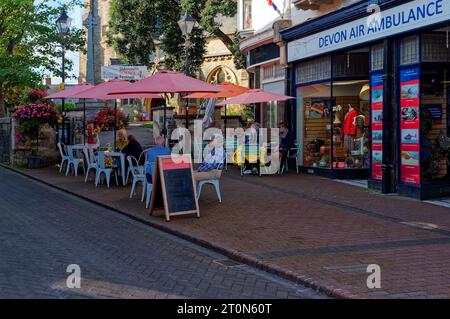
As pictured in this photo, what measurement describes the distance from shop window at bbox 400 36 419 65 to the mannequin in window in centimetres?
325

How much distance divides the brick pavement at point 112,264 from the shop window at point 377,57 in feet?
22.4

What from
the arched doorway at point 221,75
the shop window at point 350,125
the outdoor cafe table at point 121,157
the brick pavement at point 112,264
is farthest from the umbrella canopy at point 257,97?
the arched doorway at point 221,75

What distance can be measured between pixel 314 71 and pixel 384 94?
428 cm

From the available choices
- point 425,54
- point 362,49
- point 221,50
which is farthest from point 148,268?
point 221,50

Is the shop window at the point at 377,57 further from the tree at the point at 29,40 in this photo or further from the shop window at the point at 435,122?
the tree at the point at 29,40

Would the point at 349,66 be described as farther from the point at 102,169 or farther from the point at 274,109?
the point at 102,169

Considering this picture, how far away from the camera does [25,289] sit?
238 inches

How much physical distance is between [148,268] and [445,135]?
8.22 meters

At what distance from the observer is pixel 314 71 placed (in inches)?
685

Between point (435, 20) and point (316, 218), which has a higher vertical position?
point (435, 20)

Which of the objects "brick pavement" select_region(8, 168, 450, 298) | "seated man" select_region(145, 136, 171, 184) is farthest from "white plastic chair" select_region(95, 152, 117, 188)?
"seated man" select_region(145, 136, 171, 184)

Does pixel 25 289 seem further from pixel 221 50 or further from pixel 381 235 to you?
pixel 221 50

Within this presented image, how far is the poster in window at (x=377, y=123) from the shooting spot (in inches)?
546

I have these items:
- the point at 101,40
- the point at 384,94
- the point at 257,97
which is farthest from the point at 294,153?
the point at 101,40
